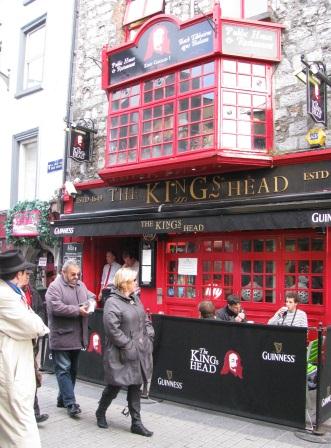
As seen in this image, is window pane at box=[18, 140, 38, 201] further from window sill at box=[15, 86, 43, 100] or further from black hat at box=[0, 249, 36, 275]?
black hat at box=[0, 249, 36, 275]

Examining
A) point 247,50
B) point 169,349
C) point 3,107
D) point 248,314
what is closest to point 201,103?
point 247,50

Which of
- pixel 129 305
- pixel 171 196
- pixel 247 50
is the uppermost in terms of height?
pixel 247 50

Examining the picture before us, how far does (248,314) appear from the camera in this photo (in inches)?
373

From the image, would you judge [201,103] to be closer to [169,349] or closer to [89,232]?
[89,232]

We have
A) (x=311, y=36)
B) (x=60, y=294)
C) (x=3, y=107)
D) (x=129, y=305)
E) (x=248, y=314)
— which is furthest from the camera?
(x=3, y=107)

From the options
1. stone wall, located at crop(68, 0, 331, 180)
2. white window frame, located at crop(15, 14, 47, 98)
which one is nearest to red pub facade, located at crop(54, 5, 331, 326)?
stone wall, located at crop(68, 0, 331, 180)

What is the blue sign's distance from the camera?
13.2 m

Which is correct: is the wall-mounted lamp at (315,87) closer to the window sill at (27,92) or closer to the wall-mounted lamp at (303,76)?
the wall-mounted lamp at (303,76)

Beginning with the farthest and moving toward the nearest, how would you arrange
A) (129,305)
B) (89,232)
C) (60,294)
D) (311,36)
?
(89,232) < (311,36) < (60,294) < (129,305)

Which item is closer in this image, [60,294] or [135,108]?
[60,294]

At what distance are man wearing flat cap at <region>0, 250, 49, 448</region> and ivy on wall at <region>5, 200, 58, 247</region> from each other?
9025 millimetres

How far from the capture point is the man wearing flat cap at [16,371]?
149 inches

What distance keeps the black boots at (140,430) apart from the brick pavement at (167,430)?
0.06m

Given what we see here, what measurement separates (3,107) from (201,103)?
808 centimetres
